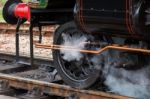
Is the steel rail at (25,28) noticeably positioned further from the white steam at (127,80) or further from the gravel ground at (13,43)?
the white steam at (127,80)

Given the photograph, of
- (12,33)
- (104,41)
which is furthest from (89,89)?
(12,33)

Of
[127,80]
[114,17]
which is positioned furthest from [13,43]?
[114,17]

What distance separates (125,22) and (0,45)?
7305mm

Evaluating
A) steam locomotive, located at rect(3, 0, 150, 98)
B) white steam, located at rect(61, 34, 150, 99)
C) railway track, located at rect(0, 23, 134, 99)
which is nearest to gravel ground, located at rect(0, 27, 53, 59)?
railway track, located at rect(0, 23, 134, 99)

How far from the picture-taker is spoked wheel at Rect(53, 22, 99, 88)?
7.09 m

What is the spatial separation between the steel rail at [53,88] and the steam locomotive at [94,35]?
0.39 feet

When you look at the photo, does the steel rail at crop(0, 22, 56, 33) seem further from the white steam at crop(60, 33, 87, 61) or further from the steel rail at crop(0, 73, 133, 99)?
the white steam at crop(60, 33, 87, 61)

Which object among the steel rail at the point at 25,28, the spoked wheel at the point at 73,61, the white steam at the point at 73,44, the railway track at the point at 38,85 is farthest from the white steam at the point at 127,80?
the steel rail at the point at 25,28

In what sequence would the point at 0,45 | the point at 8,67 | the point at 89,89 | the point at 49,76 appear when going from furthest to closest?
the point at 0,45, the point at 8,67, the point at 49,76, the point at 89,89

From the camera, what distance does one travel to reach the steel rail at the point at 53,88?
22.2 feet

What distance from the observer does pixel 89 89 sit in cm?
708

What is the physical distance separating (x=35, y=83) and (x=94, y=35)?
4.62 ft

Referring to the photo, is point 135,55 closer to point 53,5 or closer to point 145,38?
point 145,38

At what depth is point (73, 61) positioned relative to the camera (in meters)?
7.34
